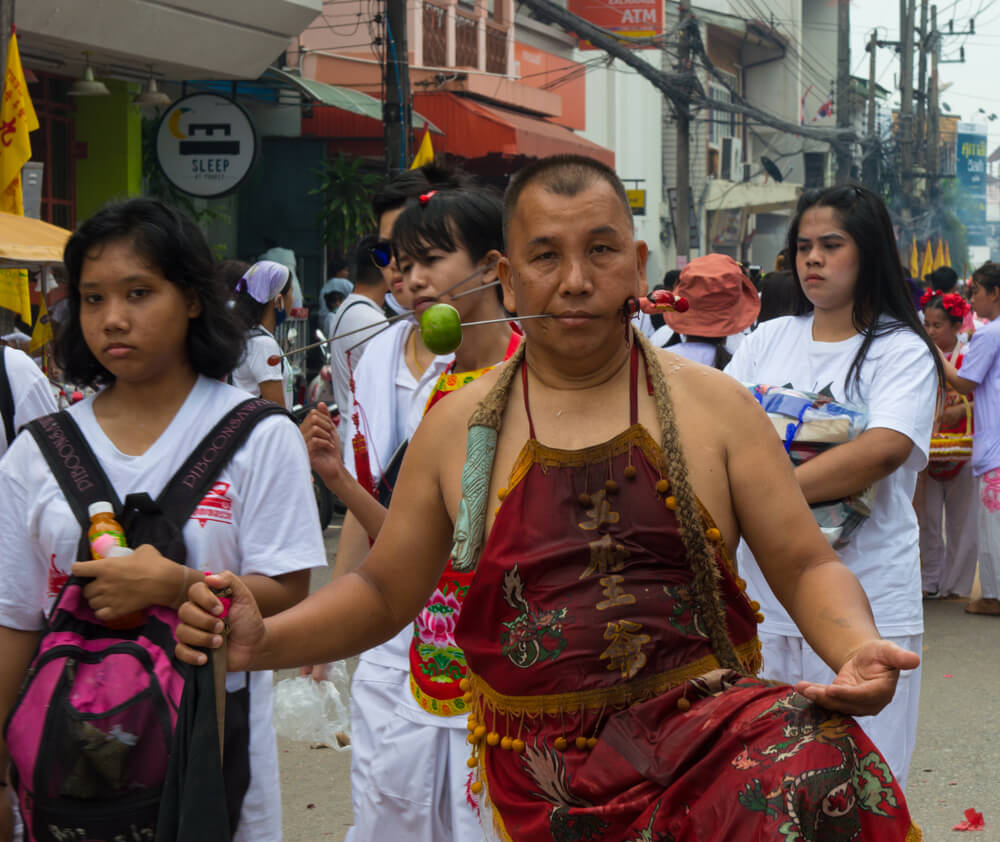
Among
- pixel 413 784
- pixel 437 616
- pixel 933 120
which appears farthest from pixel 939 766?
pixel 933 120

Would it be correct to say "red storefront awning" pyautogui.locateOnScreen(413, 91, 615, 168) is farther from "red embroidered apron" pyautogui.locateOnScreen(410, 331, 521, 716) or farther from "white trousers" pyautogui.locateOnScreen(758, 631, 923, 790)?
"red embroidered apron" pyautogui.locateOnScreen(410, 331, 521, 716)

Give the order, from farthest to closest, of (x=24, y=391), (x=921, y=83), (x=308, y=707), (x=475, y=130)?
(x=921, y=83)
(x=475, y=130)
(x=308, y=707)
(x=24, y=391)

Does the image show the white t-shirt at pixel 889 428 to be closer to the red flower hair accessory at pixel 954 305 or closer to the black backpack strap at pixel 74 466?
the black backpack strap at pixel 74 466

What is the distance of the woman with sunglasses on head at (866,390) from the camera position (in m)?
4.12

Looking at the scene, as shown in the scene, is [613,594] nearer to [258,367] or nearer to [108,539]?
[108,539]

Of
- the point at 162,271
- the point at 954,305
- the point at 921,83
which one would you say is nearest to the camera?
the point at 162,271

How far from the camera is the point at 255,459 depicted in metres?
2.93

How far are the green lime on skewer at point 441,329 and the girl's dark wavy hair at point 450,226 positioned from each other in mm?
1211

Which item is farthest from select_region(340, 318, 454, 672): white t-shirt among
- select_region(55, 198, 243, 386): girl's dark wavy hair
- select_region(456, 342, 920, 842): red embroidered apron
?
select_region(456, 342, 920, 842): red embroidered apron

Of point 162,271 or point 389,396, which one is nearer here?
point 162,271

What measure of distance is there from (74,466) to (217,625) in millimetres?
657

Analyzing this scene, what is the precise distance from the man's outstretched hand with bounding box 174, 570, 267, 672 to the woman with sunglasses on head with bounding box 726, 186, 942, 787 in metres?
2.03

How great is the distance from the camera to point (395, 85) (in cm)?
1516

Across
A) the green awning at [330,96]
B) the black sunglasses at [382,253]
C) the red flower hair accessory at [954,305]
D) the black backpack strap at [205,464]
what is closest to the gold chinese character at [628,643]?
the black backpack strap at [205,464]
